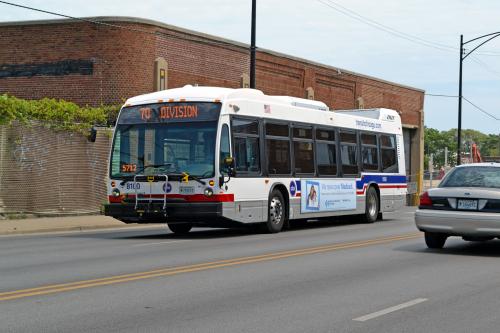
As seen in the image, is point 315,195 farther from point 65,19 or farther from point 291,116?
point 65,19

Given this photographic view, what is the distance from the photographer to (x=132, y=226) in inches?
946

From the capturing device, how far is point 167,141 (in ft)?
60.7

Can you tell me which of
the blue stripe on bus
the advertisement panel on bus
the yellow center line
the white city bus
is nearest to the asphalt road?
the yellow center line

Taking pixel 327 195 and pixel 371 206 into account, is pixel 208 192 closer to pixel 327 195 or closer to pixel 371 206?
pixel 327 195

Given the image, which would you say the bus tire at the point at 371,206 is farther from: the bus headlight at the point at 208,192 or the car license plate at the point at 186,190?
the car license plate at the point at 186,190

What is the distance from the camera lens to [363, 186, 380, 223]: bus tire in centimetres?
2523

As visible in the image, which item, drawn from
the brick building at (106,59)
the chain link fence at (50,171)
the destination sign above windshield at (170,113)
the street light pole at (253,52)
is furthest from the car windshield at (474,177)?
the brick building at (106,59)

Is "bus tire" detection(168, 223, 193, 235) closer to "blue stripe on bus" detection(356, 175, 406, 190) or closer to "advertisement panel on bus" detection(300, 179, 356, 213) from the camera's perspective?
"advertisement panel on bus" detection(300, 179, 356, 213)

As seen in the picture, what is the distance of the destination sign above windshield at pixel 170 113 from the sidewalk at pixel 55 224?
388 centimetres

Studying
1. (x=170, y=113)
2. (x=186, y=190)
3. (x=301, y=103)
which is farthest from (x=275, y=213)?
(x=170, y=113)

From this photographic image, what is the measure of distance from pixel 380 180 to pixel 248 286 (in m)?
16.3

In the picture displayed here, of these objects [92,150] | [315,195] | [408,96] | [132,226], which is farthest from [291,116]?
[408,96]

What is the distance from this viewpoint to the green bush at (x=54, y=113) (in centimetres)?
2430

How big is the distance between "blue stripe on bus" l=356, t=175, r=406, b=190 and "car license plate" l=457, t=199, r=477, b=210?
9.79 metres
